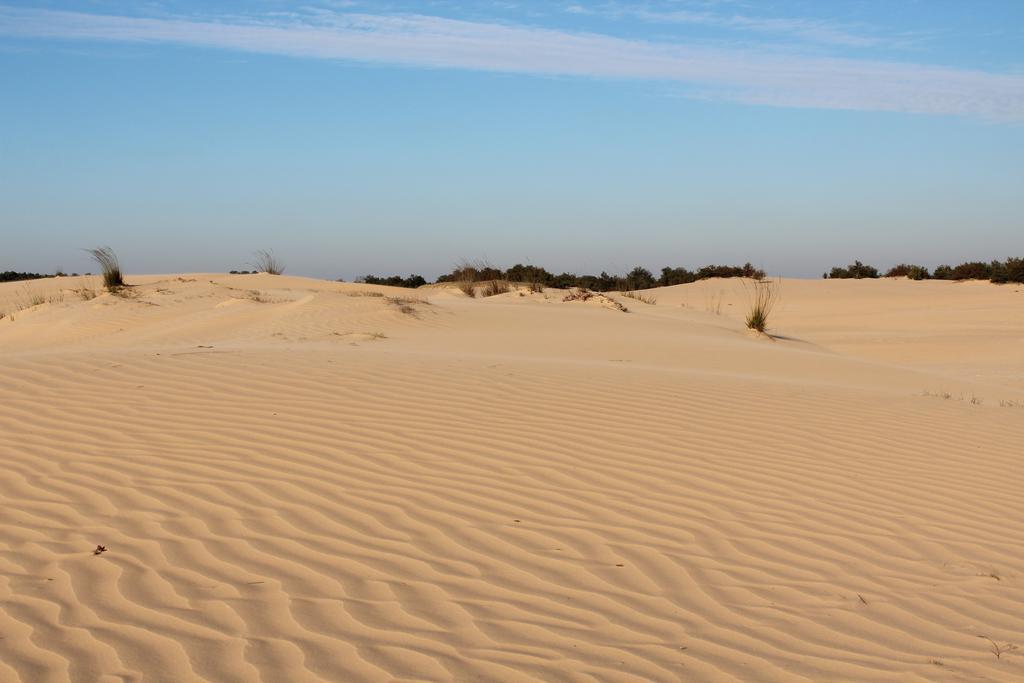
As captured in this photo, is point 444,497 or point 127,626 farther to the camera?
point 444,497

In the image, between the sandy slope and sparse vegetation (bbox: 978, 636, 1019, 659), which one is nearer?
the sandy slope

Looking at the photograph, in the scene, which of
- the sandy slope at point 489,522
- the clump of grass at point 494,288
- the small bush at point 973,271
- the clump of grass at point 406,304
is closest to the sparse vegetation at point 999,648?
the sandy slope at point 489,522

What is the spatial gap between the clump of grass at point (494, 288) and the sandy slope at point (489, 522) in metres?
12.2

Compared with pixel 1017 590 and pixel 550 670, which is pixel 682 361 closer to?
pixel 1017 590

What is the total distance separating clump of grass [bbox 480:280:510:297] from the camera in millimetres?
22845

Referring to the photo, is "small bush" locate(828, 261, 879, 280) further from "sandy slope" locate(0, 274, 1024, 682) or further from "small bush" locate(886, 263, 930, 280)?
"sandy slope" locate(0, 274, 1024, 682)

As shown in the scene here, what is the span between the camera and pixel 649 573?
14.5 ft

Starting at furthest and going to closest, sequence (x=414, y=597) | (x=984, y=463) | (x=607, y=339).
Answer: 1. (x=607, y=339)
2. (x=984, y=463)
3. (x=414, y=597)

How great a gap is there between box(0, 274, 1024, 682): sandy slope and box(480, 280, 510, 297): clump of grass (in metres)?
12.2

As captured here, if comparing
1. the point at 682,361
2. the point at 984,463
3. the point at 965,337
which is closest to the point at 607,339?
the point at 682,361

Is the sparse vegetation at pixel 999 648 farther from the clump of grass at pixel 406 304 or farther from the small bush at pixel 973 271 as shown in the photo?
the small bush at pixel 973 271

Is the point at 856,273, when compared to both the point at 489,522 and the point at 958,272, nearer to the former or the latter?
the point at 958,272

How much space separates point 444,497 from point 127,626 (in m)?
2.06

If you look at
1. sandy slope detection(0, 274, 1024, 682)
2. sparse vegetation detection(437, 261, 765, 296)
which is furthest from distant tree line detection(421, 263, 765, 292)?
sandy slope detection(0, 274, 1024, 682)
